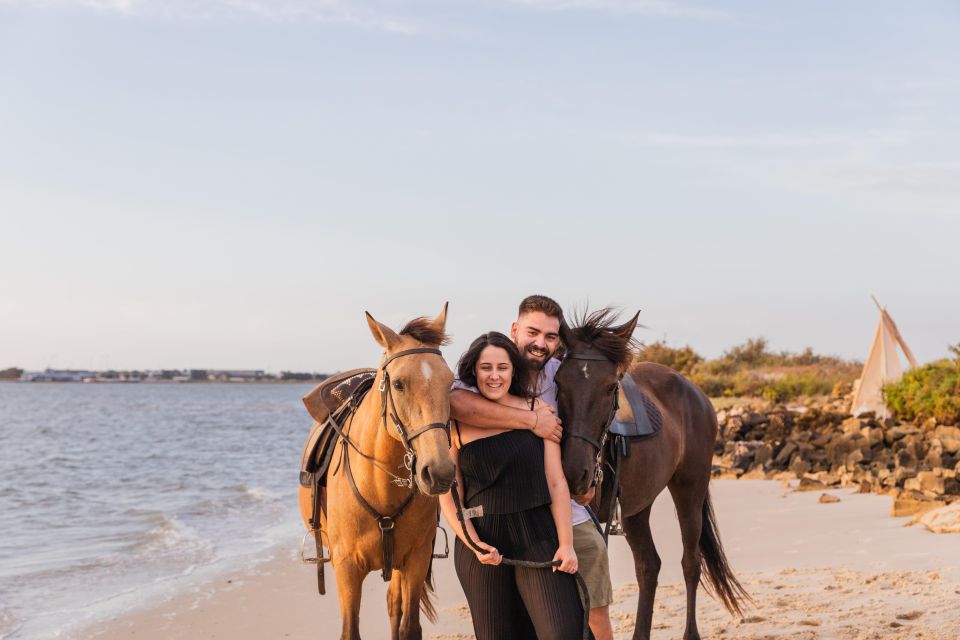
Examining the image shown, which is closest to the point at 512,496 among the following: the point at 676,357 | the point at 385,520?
the point at 385,520

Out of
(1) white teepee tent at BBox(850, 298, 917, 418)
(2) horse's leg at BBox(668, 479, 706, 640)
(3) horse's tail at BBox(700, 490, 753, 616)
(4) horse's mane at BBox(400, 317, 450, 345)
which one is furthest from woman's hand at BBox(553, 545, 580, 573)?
(1) white teepee tent at BBox(850, 298, 917, 418)

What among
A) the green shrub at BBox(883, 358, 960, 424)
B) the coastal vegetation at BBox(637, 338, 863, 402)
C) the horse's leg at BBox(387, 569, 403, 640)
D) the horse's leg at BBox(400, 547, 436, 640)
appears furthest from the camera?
the coastal vegetation at BBox(637, 338, 863, 402)

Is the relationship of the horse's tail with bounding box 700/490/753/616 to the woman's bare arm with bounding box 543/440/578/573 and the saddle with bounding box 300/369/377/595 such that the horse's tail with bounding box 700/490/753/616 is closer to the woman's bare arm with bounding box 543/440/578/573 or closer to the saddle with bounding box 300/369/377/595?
the saddle with bounding box 300/369/377/595

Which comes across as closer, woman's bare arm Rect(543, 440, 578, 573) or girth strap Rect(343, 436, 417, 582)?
woman's bare arm Rect(543, 440, 578, 573)

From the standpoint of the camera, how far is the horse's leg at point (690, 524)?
20.0 ft

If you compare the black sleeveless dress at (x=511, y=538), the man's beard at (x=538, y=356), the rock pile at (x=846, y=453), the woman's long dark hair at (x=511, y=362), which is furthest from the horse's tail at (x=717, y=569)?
the rock pile at (x=846, y=453)

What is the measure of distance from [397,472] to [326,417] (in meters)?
1.10

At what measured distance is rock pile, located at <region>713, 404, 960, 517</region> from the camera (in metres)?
10.2

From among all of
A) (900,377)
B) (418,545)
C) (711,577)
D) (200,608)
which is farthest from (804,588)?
(900,377)

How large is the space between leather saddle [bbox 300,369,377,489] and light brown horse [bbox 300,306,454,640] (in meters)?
0.13

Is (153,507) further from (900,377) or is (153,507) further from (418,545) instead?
(900,377)

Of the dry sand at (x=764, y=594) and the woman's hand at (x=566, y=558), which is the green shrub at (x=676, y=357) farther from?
the woman's hand at (x=566, y=558)

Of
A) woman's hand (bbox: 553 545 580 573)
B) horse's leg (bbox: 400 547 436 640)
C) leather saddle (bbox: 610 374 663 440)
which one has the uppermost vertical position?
leather saddle (bbox: 610 374 663 440)

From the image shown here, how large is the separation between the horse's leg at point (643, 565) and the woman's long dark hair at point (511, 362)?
240 cm
